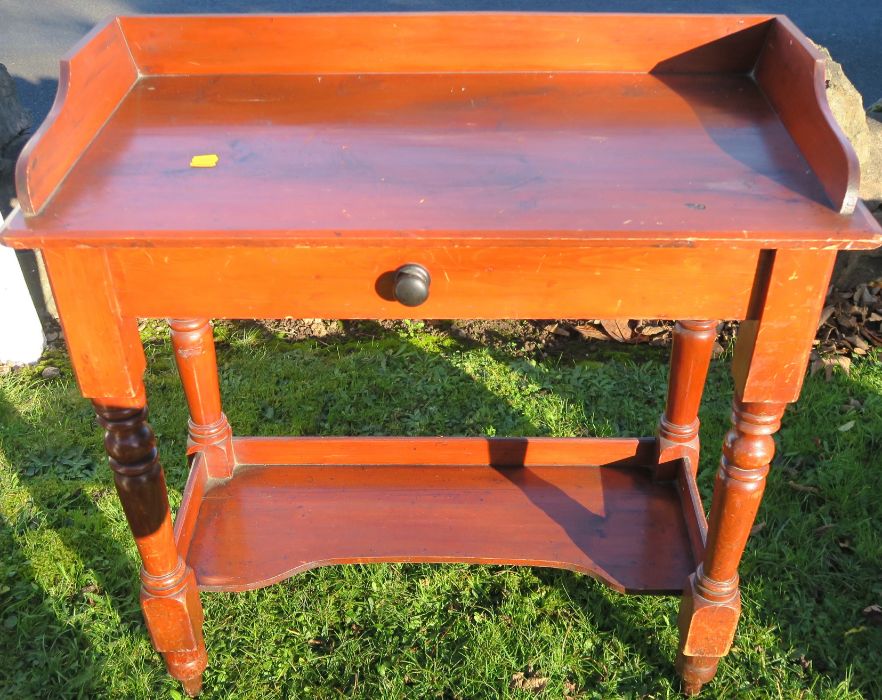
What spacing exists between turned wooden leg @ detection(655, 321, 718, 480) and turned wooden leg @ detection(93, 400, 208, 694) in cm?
141

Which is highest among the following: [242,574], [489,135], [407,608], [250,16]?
[250,16]

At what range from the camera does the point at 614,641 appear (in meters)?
2.44

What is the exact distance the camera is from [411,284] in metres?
1.62

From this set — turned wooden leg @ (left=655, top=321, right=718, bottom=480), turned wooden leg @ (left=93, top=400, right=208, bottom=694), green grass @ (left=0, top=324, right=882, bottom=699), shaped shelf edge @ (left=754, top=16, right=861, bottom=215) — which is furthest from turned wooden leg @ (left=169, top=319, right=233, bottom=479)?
shaped shelf edge @ (left=754, top=16, right=861, bottom=215)

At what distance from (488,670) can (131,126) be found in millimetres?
1622

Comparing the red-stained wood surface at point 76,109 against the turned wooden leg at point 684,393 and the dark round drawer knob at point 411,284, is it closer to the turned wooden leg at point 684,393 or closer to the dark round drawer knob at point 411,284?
the dark round drawer knob at point 411,284

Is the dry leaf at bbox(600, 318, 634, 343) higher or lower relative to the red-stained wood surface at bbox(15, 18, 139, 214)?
lower

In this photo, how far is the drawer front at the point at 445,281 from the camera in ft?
5.40

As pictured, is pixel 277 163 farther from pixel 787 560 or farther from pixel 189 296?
pixel 787 560

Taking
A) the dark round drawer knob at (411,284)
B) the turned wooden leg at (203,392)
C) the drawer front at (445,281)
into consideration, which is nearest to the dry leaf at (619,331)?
the turned wooden leg at (203,392)

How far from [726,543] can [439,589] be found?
92 centimetres

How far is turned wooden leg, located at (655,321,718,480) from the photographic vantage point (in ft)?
8.14

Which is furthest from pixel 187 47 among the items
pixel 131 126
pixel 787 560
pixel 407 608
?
pixel 787 560

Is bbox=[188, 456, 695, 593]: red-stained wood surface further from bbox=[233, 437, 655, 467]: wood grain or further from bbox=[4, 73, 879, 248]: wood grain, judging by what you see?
bbox=[4, 73, 879, 248]: wood grain
